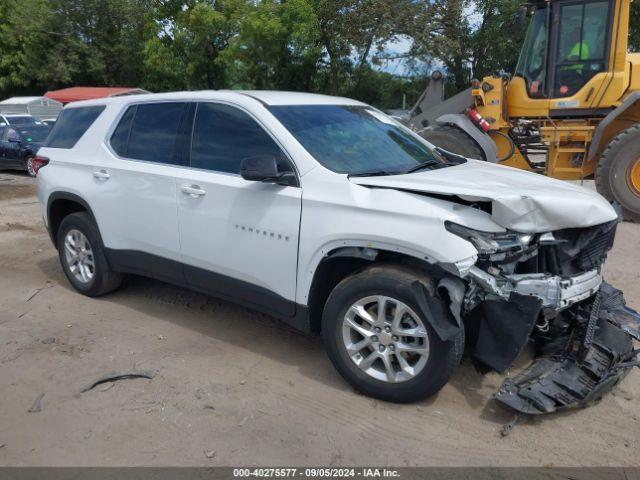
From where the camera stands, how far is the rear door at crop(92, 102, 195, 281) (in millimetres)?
4406

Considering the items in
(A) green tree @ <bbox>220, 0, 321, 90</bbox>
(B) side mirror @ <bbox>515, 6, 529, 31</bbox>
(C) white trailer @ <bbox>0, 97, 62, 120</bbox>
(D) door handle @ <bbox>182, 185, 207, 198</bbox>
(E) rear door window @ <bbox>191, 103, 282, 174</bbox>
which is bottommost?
(D) door handle @ <bbox>182, 185, 207, 198</bbox>

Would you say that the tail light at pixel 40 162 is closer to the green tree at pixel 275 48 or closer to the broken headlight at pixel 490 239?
the broken headlight at pixel 490 239

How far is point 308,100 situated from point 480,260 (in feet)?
6.46

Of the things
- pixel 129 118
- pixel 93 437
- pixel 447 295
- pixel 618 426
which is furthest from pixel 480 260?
pixel 129 118

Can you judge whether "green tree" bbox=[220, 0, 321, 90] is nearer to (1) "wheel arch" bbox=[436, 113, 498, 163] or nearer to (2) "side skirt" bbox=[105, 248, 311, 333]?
(1) "wheel arch" bbox=[436, 113, 498, 163]

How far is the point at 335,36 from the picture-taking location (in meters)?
20.9

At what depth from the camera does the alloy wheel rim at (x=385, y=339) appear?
3.29 metres

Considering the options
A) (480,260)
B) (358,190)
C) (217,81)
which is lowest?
(480,260)

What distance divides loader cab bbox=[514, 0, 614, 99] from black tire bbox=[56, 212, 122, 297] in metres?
6.81

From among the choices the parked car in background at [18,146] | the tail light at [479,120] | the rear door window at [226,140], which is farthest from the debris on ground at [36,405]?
the parked car in background at [18,146]

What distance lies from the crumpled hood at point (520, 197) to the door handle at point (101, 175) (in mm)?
2411

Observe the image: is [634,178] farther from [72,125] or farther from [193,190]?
[72,125]

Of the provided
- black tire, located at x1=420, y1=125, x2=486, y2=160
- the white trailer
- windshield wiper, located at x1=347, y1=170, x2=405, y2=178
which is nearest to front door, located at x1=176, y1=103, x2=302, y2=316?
windshield wiper, located at x1=347, y1=170, x2=405, y2=178

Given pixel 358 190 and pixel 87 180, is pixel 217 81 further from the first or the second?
pixel 358 190
